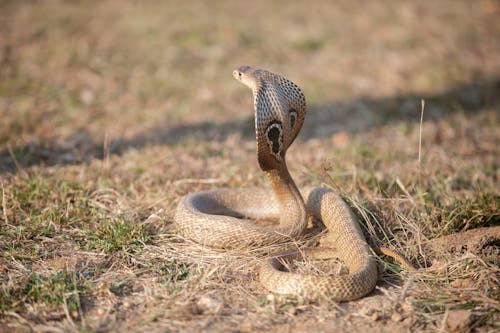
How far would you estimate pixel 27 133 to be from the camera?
7012 mm

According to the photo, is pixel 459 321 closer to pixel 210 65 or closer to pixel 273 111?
pixel 273 111

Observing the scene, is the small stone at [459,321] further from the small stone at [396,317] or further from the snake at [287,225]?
the snake at [287,225]

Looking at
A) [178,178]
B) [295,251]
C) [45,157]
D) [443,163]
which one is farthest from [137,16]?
[295,251]

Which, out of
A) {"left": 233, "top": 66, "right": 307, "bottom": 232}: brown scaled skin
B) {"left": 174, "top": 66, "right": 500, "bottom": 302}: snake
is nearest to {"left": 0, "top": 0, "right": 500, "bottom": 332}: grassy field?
{"left": 174, "top": 66, "right": 500, "bottom": 302}: snake

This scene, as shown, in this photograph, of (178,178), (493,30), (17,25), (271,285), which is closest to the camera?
(271,285)

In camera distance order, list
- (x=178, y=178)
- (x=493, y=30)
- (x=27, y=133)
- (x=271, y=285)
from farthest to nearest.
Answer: (x=493, y=30)
(x=27, y=133)
(x=178, y=178)
(x=271, y=285)

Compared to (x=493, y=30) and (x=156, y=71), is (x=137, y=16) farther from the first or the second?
(x=493, y=30)

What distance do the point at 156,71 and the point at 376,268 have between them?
6694mm

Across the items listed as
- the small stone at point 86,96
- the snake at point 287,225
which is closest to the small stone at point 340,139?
the snake at point 287,225

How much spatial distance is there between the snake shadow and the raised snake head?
8.74 feet

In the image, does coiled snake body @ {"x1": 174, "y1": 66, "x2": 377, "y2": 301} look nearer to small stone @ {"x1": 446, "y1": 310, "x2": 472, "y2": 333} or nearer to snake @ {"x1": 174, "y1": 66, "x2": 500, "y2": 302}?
snake @ {"x1": 174, "y1": 66, "x2": 500, "y2": 302}

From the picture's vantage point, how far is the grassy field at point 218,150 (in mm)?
3619

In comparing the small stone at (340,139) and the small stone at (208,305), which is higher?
the small stone at (340,139)

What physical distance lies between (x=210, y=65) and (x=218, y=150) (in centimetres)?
350
